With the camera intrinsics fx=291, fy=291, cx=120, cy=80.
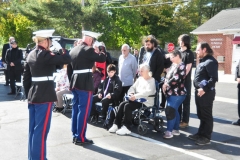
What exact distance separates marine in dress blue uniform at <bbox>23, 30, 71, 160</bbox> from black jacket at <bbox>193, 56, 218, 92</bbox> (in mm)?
2392

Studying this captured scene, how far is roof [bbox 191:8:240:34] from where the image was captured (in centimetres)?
2271

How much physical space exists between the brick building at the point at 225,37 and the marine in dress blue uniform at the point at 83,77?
1835 centimetres

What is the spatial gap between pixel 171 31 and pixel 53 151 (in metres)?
31.3

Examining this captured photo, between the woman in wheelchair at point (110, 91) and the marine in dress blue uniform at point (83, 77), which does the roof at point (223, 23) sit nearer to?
the woman in wheelchair at point (110, 91)

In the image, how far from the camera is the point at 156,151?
485 cm

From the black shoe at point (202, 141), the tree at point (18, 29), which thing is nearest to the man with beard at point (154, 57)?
the black shoe at point (202, 141)

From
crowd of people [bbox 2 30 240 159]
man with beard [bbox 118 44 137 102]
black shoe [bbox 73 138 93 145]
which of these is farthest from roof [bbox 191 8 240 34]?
black shoe [bbox 73 138 93 145]

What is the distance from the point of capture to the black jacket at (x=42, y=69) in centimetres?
394

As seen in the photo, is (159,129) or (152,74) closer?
(159,129)

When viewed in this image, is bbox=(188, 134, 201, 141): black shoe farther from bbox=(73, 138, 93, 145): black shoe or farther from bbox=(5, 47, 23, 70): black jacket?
bbox=(5, 47, 23, 70): black jacket

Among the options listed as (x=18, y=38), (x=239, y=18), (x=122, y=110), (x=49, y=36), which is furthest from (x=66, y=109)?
(x=18, y=38)

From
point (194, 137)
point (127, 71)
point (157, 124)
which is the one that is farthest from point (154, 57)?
point (194, 137)

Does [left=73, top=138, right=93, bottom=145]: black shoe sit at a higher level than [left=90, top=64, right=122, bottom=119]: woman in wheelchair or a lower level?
lower

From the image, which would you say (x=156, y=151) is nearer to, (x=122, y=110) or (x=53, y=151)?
(x=122, y=110)
